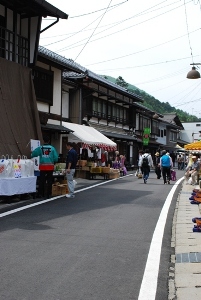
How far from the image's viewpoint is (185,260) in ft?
20.7

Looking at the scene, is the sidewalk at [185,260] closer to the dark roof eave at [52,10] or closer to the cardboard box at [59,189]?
the cardboard box at [59,189]

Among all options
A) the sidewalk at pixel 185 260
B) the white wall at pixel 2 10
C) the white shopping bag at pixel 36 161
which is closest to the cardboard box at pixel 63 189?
the white shopping bag at pixel 36 161

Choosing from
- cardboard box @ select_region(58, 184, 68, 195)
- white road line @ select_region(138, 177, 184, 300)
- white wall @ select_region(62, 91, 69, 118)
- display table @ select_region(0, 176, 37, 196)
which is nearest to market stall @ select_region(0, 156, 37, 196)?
display table @ select_region(0, 176, 37, 196)

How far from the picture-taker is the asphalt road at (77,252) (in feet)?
15.7

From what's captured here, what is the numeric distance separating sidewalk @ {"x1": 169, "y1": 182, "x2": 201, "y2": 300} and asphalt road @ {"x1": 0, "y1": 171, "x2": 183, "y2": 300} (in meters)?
0.14

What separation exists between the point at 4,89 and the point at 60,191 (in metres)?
4.13

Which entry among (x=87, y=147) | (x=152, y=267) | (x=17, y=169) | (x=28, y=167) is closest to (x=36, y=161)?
(x=28, y=167)

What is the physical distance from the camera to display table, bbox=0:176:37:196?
11.4 meters

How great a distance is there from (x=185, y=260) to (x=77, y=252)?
5.63 ft

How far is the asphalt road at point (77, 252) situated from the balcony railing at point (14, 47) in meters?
6.45

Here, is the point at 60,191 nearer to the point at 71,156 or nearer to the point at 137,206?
the point at 71,156

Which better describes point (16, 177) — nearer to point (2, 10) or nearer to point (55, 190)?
point (55, 190)

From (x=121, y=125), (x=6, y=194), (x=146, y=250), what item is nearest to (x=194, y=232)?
(x=146, y=250)

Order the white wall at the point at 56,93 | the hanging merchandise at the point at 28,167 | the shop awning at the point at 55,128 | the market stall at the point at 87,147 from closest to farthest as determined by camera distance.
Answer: the hanging merchandise at the point at 28,167
the shop awning at the point at 55,128
the white wall at the point at 56,93
the market stall at the point at 87,147
